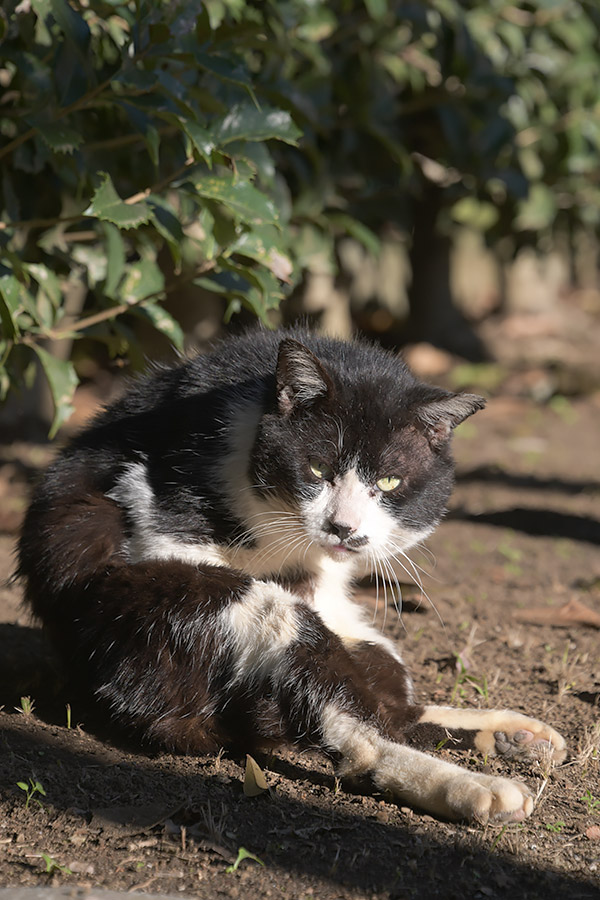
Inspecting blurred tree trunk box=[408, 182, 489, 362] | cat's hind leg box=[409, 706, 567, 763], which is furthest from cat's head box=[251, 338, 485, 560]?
blurred tree trunk box=[408, 182, 489, 362]

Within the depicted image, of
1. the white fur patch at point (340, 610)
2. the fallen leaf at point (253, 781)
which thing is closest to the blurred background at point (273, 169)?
the white fur patch at point (340, 610)

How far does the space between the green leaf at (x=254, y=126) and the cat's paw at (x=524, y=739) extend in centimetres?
185

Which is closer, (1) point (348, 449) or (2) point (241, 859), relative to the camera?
(2) point (241, 859)

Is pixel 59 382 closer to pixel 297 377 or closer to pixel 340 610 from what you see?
pixel 297 377

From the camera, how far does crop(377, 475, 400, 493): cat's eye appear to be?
2.67 metres

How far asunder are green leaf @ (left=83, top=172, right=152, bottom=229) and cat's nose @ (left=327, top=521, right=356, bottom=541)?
1045 millimetres

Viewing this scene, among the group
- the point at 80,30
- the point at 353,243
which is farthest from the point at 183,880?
the point at 353,243

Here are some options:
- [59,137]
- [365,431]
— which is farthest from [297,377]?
[59,137]

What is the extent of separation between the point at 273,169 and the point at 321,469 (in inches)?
50.0

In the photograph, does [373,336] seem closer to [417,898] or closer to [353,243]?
[353,243]

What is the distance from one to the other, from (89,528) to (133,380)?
25.0 inches

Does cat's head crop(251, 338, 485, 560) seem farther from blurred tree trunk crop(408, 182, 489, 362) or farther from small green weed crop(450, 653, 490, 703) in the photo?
blurred tree trunk crop(408, 182, 489, 362)

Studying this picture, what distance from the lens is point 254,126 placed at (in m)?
3.10

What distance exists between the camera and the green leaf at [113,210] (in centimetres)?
279
